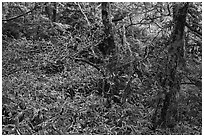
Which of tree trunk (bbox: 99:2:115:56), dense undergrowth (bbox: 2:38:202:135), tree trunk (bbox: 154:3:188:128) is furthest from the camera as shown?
tree trunk (bbox: 99:2:115:56)

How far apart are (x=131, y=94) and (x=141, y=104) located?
0.22 m

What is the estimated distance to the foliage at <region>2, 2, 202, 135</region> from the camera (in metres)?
3.56

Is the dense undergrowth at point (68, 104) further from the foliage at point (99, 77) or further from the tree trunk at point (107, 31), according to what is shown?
the tree trunk at point (107, 31)

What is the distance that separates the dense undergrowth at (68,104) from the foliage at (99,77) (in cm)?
1

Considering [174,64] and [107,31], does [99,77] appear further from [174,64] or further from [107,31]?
[174,64]

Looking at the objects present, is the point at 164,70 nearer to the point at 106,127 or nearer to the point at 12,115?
the point at 106,127

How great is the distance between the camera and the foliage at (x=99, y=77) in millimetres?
3561

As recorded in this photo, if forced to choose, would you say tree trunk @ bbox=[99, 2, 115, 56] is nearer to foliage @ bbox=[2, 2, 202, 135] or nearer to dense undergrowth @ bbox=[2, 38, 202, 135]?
foliage @ bbox=[2, 2, 202, 135]

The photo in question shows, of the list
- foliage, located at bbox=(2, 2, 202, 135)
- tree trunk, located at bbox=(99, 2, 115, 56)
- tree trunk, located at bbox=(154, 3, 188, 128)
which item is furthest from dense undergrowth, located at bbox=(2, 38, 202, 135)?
tree trunk, located at bbox=(99, 2, 115, 56)

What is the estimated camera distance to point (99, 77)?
4.43m

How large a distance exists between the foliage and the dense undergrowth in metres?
0.01

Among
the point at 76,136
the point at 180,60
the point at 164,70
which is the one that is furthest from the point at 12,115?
the point at 180,60

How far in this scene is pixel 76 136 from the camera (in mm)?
3316

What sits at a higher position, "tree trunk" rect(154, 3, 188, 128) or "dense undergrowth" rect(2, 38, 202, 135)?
"tree trunk" rect(154, 3, 188, 128)
